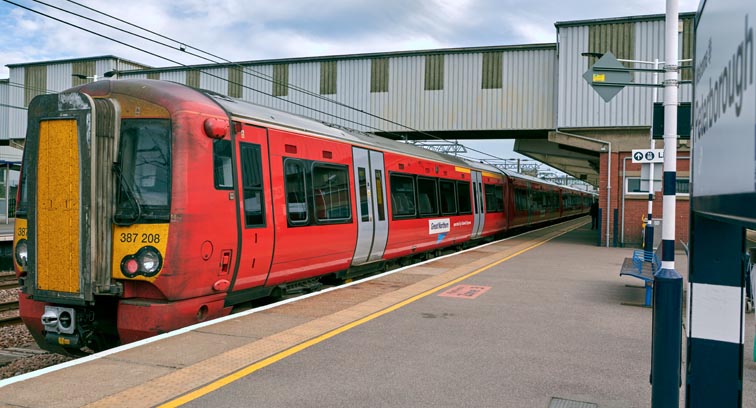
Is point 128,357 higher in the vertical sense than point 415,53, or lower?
lower

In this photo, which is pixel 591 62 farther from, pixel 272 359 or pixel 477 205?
pixel 272 359

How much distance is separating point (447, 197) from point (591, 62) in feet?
30.0

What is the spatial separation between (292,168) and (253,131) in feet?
3.48

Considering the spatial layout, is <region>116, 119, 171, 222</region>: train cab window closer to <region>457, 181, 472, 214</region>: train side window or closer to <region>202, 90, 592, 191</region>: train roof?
<region>202, 90, 592, 191</region>: train roof

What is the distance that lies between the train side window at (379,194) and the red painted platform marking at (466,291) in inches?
88.8

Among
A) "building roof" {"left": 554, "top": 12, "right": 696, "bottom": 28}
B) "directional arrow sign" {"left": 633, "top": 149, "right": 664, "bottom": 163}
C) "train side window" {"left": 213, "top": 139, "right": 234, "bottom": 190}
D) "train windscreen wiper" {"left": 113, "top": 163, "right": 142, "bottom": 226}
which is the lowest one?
"train windscreen wiper" {"left": 113, "top": 163, "right": 142, "bottom": 226}

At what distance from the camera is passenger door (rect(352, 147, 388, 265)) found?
35.7 ft

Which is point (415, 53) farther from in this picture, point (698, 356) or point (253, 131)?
point (698, 356)

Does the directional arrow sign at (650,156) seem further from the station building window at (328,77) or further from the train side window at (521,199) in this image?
the station building window at (328,77)

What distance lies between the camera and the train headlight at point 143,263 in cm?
640

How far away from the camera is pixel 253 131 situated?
7.80m

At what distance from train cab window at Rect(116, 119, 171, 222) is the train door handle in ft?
2.98

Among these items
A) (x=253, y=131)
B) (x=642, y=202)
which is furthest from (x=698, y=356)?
(x=642, y=202)

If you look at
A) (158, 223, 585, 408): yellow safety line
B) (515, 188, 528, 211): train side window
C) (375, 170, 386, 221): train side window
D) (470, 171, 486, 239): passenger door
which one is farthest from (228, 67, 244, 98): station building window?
(158, 223, 585, 408): yellow safety line
